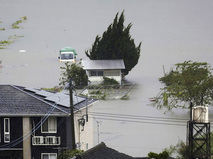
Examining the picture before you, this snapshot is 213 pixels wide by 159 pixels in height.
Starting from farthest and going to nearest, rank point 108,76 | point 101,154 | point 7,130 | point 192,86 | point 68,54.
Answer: point 68,54 → point 108,76 → point 192,86 → point 7,130 → point 101,154

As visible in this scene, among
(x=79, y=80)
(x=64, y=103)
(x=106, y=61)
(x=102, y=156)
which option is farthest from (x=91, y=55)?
(x=102, y=156)

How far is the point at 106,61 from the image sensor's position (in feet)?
221

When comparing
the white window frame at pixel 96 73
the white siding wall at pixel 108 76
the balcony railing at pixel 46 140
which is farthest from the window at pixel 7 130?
the white window frame at pixel 96 73

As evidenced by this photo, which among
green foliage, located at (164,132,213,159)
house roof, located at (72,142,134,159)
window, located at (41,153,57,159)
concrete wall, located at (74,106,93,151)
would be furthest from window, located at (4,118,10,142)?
green foliage, located at (164,132,213,159)

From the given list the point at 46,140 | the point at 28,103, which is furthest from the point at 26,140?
the point at 28,103

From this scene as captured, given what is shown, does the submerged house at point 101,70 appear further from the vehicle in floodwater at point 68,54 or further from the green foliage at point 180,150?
the green foliage at point 180,150

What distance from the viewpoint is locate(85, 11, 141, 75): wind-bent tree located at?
221 feet

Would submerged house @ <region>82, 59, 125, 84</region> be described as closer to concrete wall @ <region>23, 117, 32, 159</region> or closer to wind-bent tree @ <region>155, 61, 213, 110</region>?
wind-bent tree @ <region>155, 61, 213, 110</region>

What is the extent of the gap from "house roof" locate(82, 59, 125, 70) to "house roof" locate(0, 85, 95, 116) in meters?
34.0

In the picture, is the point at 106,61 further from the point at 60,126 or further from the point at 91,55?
the point at 60,126

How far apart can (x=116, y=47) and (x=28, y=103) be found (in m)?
40.1

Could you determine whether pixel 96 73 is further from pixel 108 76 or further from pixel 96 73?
pixel 108 76

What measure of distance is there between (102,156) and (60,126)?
21.2 ft

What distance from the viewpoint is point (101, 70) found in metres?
64.8
